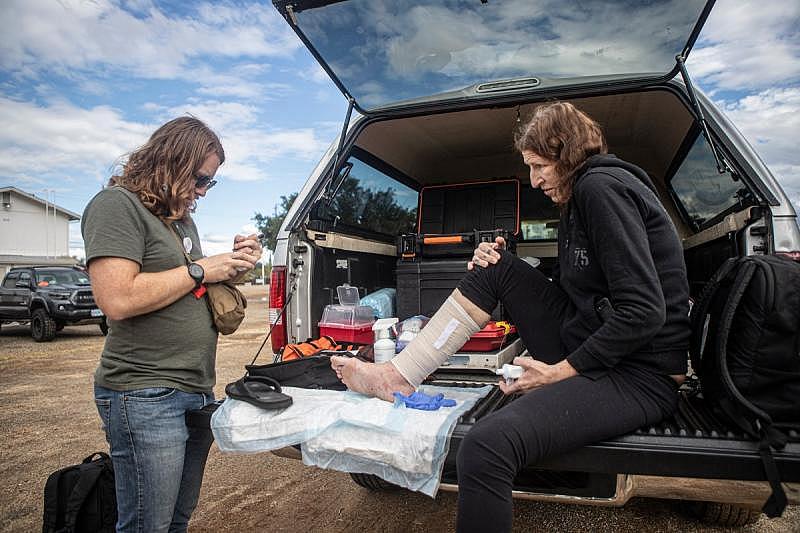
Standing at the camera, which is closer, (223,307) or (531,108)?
(223,307)

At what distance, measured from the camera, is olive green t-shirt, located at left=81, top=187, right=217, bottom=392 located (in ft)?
5.69

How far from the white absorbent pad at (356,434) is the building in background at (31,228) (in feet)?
105

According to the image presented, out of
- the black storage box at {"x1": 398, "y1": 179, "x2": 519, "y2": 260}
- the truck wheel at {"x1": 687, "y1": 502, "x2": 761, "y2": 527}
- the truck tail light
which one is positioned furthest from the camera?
the black storage box at {"x1": 398, "y1": 179, "x2": 519, "y2": 260}

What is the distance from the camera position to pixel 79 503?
1.93m

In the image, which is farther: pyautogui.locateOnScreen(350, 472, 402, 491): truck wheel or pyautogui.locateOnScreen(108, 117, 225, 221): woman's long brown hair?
pyautogui.locateOnScreen(350, 472, 402, 491): truck wheel

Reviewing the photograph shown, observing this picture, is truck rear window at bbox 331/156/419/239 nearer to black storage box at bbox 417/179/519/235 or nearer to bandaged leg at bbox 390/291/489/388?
black storage box at bbox 417/179/519/235

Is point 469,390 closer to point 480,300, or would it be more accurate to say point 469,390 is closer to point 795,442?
point 480,300

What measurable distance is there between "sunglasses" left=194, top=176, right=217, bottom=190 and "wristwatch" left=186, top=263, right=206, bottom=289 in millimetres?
316

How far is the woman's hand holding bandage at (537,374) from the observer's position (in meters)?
1.82

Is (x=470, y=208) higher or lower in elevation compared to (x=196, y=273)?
higher

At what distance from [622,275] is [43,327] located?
12793 mm

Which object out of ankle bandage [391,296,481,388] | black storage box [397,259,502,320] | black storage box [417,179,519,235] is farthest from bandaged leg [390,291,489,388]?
black storage box [417,179,519,235]

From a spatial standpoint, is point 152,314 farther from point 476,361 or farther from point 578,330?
point 476,361

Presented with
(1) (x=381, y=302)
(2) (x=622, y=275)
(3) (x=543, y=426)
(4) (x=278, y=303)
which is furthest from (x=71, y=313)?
(2) (x=622, y=275)
